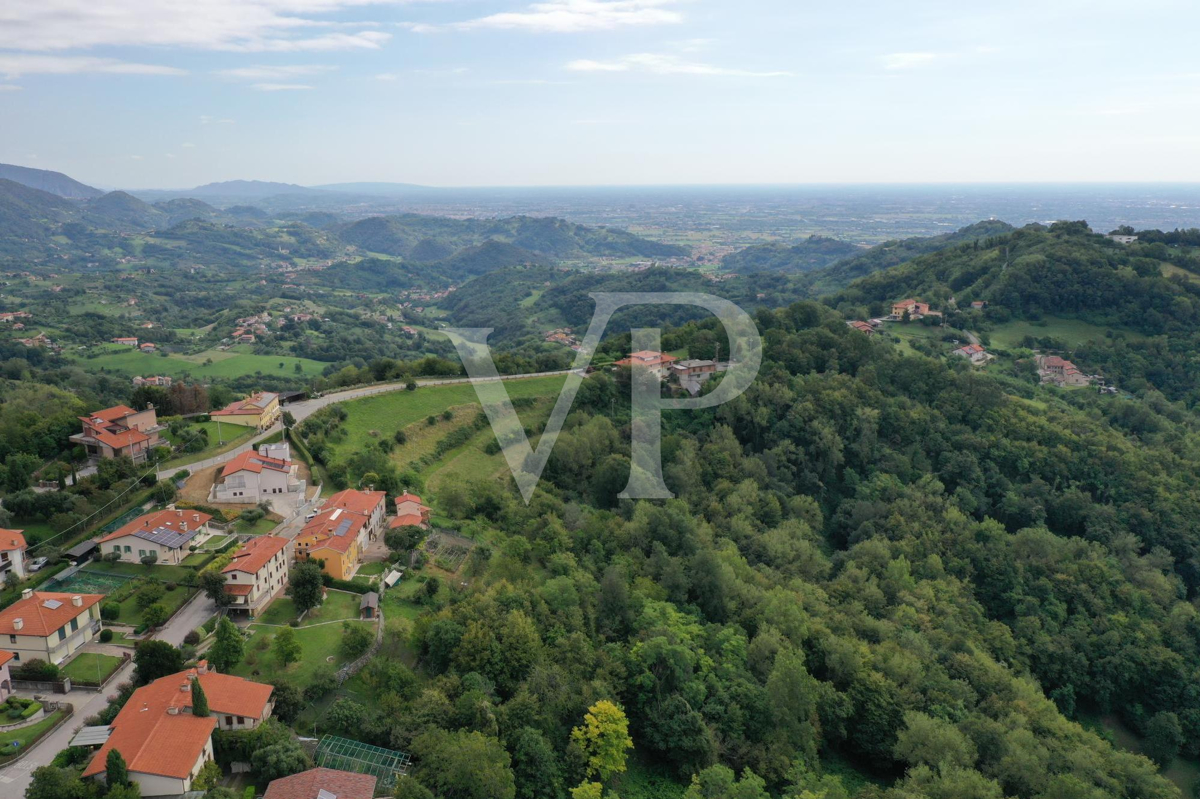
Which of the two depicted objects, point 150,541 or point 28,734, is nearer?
point 28,734

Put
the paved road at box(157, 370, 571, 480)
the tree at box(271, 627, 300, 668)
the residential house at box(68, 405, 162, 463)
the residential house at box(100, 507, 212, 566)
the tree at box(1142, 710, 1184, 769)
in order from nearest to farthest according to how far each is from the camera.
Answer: the tree at box(271, 627, 300, 668) → the residential house at box(100, 507, 212, 566) → the tree at box(1142, 710, 1184, 769) → the residential house at box(68, 405, 162, 463) → the paved road at box(157, 370, 571, 480)

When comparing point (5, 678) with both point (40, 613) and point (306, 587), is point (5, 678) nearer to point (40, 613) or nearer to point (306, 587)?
point (40, 613)

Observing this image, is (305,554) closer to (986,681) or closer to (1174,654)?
(986,681)

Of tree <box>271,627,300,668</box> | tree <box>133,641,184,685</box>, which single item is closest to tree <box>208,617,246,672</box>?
tree <box>133,641,184,685</box>

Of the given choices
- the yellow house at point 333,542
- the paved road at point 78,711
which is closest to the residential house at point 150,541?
the paved road at point 78,711

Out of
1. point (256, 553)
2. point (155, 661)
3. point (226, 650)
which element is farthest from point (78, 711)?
point (256, 553)

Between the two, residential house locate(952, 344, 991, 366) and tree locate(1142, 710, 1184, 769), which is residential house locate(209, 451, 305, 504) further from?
residential house locate(952, 344, 991, 366)

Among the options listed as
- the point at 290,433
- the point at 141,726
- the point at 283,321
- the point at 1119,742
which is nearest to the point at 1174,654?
the point at 1119,742

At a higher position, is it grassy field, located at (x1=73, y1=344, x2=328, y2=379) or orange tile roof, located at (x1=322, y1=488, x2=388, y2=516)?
orange tile roof, located at (x1=322, y1=488, x2=388, y2=516)

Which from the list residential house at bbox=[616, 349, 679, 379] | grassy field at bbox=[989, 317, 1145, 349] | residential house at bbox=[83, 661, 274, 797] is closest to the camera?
residential house at bbox=[83, 661, 274, 797]
